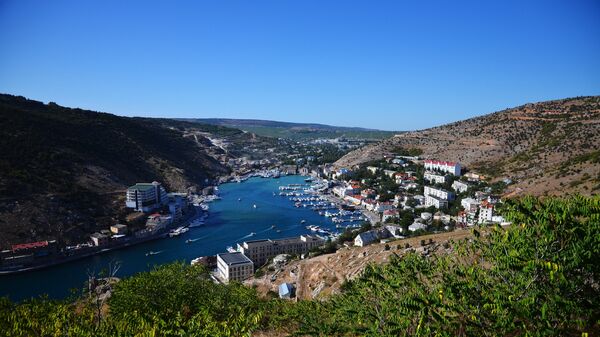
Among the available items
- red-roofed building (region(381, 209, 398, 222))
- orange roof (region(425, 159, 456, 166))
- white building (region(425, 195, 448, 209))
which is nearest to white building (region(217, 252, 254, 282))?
red-roofed building (region(381, 209, 398, 222))

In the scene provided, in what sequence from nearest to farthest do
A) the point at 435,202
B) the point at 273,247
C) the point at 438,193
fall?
the point at 273,247 → the point at 435,202 → the point at 438,193

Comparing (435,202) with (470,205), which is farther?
(435,202)

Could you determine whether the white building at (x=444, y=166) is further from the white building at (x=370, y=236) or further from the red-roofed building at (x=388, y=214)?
the white building at (x=370, y=236)

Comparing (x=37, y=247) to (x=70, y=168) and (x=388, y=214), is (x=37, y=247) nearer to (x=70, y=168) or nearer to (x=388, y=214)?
(x=70, y=168)

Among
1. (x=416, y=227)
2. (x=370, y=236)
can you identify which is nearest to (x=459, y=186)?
(x=416, y=227)

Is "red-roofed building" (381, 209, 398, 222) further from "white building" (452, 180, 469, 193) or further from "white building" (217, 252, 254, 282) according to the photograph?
"white building" (217, 252, 254, 282)

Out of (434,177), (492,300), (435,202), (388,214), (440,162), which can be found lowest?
(388,214)
